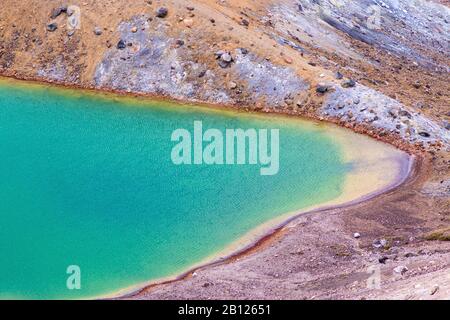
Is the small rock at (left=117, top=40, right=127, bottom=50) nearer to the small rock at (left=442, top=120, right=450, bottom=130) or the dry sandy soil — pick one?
the dry sandy soil

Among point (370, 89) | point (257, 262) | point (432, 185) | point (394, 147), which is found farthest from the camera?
point (370, 89)

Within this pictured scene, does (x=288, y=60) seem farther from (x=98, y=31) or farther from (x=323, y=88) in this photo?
(x=98, y=31)

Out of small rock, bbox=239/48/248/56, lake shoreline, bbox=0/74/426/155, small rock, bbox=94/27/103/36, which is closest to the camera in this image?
lake shoreline, bbox=0/74/426/155

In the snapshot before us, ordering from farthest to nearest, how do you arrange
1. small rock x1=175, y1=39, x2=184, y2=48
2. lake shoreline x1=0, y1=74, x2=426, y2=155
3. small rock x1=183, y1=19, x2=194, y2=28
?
small rock x1=183, y1=19, x2=194, y2=28 → small rock x1=175, y1=39, x2=184, y2=48 → lake shoreline x1=0, y1=74, x2=426, y2=155

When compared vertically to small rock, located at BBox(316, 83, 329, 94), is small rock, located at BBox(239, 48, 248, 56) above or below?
above

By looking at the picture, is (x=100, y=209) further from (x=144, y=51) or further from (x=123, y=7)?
(x=123, y=7)

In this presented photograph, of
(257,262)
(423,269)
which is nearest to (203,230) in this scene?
(257,262)

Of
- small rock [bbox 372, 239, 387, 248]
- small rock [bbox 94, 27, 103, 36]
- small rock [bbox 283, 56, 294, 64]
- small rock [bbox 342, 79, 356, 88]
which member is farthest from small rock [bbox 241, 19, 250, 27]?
small rock [bbox 372, 239, 387, 248]

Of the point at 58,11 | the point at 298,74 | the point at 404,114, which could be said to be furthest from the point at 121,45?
the point at 404,114
